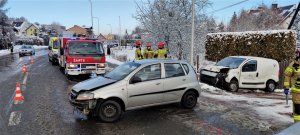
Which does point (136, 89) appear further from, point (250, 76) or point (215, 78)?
point (250, 76)

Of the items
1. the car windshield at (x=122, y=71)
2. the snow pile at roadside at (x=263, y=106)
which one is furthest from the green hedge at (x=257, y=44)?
the car windshield at (x=122, y=71)

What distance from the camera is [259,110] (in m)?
9.93

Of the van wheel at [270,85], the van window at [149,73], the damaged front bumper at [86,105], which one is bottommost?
the van wheel at [270,85]

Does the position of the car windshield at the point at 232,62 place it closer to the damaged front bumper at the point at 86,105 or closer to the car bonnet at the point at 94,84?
the car bonnet at the point at 94,84

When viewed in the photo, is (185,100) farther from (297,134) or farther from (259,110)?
(297,134)

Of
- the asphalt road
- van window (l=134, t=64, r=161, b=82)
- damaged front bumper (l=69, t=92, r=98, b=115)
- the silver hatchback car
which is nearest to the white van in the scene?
the asphalt road

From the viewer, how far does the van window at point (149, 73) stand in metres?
8.81

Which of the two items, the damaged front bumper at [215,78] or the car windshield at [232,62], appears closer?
the damaged front bumper at [215,78]

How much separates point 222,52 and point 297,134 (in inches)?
763

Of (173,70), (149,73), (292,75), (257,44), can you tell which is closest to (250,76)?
(257,44)

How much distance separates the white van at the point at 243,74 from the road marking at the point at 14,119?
879 centimetres

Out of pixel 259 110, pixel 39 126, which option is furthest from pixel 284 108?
pixel 39 126

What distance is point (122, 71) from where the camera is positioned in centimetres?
916

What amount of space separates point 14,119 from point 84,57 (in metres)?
8.38
